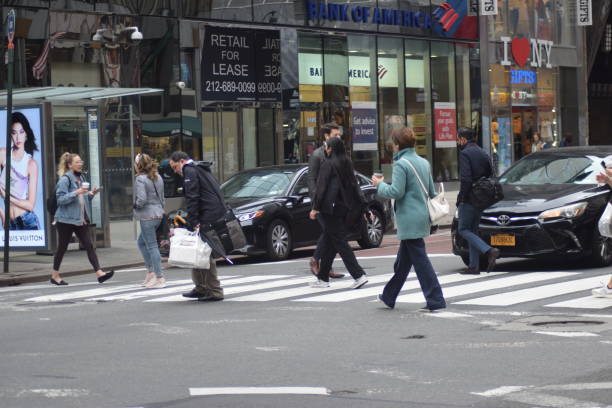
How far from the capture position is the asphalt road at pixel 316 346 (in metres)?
7.57

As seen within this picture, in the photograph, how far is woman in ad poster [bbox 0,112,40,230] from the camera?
1927 centimetres

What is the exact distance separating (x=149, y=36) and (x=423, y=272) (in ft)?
Result: 58.6

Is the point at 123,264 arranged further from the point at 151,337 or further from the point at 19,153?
the point at 151,337

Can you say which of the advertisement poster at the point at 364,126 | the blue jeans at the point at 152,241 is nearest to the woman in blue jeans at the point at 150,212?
the blue jeans at the point at 152,241

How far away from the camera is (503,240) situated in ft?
47.8

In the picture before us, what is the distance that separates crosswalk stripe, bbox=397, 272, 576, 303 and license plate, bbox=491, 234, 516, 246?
0.42 m

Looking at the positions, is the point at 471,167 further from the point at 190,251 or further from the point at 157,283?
the point at 157,283

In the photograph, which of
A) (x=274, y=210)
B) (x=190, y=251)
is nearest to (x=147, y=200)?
(x=190, y=251)

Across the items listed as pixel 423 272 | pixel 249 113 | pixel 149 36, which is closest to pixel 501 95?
pixel 249 113

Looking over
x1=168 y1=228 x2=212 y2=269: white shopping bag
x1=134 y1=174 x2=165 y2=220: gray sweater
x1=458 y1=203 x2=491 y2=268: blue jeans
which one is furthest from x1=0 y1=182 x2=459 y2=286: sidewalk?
x1=458 y1=203 x2=491 y2=268: blue jeans

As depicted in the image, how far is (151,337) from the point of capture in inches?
412

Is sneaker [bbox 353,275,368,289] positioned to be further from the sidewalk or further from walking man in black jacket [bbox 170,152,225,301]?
the sidewalk

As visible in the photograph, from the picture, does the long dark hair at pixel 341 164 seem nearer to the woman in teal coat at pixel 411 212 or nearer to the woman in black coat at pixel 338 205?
the woman in black coat at pixel 338 205

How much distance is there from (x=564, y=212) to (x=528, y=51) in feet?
97.5
